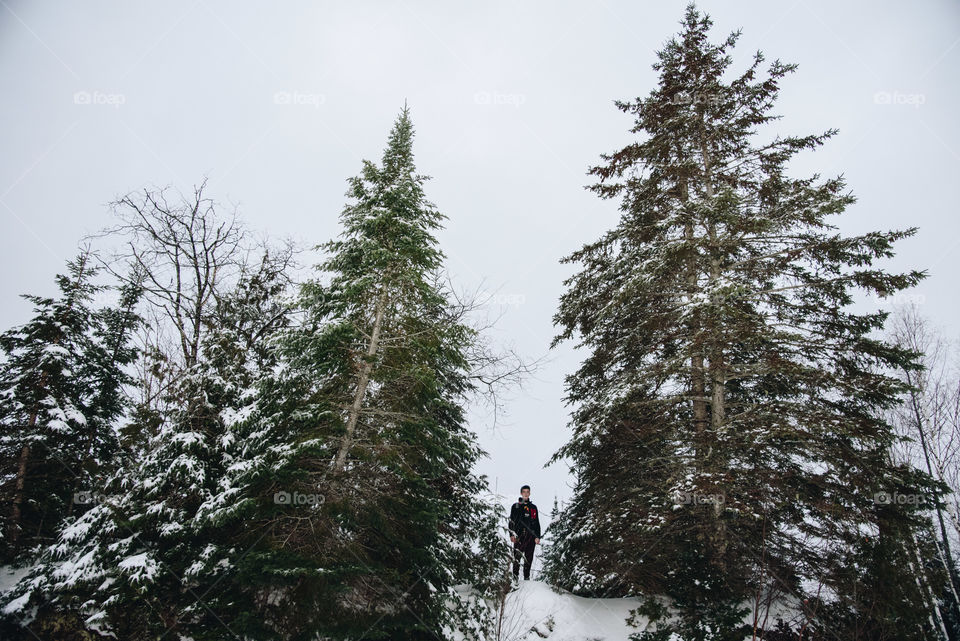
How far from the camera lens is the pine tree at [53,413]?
12.9 meters

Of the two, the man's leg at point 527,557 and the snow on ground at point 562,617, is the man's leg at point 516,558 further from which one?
the snow on ground at point 562,617

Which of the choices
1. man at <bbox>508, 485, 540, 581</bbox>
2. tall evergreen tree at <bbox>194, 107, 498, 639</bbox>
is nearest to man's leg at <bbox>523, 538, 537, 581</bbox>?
man at <bbox>508, 485, 540, 581</bbox>

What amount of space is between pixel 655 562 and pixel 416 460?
494 cm

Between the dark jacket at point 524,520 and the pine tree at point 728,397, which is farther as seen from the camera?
the dark jacket at point 524,520

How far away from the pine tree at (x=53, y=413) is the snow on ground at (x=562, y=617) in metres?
11.4

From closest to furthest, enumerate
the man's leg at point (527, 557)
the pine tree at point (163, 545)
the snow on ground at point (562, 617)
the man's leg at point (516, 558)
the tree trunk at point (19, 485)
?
the pine tree at point (163, 545)
the snow on ground at point (562, 617)
the man's leg at point (516, 558)
the man's leg at point (527, 557)
the tree trunk at point (19, 485)

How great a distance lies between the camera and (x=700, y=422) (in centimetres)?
970

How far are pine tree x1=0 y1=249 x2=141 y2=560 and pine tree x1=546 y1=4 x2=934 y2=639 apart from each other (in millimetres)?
13428

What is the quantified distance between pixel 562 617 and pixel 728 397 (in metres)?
6.37

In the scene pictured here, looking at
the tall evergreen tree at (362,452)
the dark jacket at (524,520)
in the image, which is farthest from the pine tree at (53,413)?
the dark jacket at (524,520)

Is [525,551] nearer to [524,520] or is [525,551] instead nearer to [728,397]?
[524,520]

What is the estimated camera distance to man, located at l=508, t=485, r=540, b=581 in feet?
35.4

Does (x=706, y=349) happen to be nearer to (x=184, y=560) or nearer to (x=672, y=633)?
(x=672, y=633)

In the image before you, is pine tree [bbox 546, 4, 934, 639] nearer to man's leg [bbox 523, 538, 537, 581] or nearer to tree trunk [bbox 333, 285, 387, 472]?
man's leg [bbox 523, 538, 537, 581]
